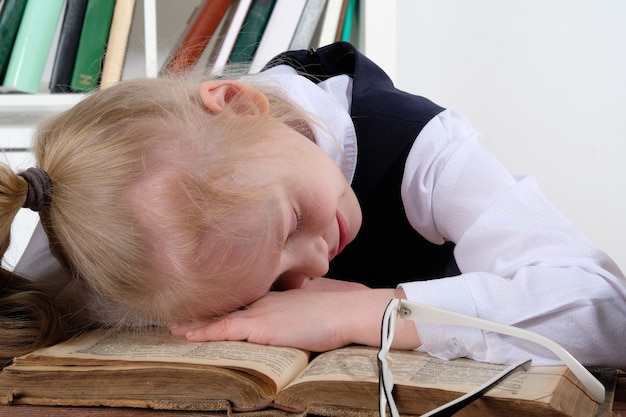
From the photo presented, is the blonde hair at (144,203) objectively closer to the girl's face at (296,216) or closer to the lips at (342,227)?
the girl's face at (296,216)

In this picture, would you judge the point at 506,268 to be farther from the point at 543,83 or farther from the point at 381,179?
the point at 543,83

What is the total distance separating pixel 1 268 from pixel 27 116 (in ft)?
2.76

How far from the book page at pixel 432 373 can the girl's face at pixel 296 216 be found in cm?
12

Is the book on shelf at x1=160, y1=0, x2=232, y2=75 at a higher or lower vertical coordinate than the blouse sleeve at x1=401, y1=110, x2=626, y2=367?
higher

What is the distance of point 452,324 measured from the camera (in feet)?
2.18

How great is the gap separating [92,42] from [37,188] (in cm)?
81

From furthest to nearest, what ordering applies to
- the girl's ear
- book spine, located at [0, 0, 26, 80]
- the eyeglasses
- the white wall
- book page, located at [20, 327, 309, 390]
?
the white wall → book spine, located at [0, 0, 26, 80] → the girl's ear → book page, located at [20, 327, 309, 390] → the eyeglasses

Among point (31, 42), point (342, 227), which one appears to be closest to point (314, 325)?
point (342, 227)

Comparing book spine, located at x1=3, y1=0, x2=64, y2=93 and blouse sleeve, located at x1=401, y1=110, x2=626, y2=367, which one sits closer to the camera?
blouse sleeve, located at x1=401, y1=110, x2=626, y2=367

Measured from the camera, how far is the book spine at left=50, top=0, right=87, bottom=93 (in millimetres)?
1491

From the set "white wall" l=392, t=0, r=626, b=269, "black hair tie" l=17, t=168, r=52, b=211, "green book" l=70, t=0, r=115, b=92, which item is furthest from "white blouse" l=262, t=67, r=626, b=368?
"white wall" l=392, t=0, r=626, b=269

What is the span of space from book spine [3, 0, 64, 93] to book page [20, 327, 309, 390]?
2.72ft

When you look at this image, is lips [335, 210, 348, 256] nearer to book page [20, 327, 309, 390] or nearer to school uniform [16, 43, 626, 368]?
school uniform [16, 43, 626, 368]

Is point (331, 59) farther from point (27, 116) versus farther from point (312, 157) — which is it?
point (27, 116)
